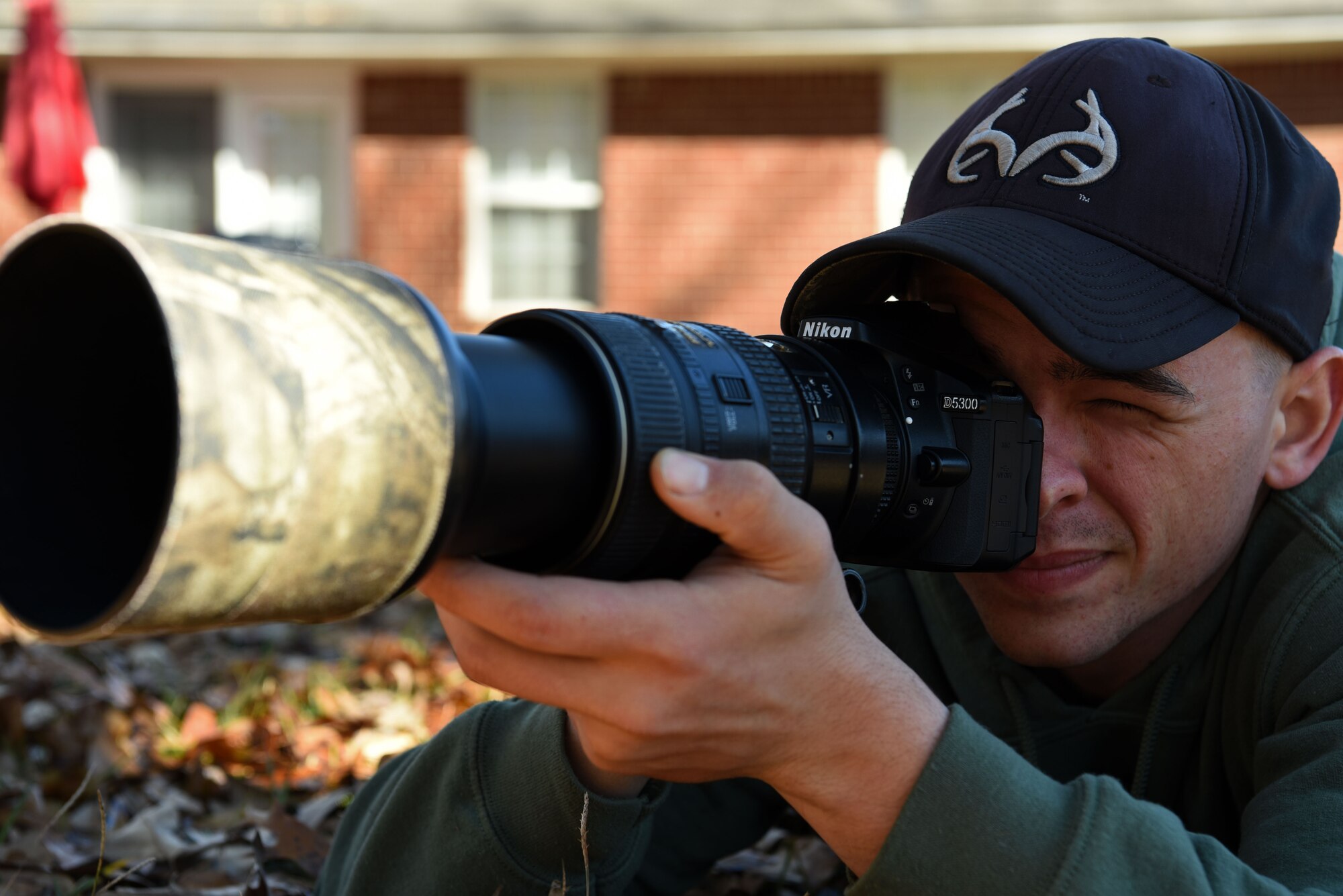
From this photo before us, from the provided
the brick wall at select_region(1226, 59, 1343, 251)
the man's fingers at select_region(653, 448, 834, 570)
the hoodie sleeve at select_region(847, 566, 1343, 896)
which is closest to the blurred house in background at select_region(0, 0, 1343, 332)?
the brick wall at select_region(1226, 59, 1343, 251)

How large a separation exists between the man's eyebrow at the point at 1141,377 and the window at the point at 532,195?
7485 mm

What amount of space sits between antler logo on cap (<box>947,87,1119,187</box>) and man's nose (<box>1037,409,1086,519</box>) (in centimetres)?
28

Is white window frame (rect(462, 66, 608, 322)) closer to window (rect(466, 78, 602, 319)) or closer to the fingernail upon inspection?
window (rect(466, 78, 602, 319))

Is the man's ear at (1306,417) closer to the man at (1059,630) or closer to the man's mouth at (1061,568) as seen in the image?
the man at (1059,630)

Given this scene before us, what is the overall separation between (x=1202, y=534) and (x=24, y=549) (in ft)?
4.00

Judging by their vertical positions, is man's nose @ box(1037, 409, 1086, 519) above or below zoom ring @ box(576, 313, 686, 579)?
below

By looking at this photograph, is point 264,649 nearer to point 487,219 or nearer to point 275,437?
point 275,437

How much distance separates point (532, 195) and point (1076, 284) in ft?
25.5

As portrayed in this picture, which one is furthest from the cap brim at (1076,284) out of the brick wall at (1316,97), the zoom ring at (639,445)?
the brick wall at (1316,97)

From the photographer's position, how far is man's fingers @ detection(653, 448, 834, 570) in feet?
3.27

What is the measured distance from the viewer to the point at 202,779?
2.31m

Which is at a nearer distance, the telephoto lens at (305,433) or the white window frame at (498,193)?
the telephoto lens at (305,433)

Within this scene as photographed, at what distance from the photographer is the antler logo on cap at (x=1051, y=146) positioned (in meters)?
1.50

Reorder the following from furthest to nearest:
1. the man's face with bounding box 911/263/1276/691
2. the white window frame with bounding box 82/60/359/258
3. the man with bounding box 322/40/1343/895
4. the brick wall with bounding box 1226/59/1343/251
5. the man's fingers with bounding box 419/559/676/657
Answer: the white window frame with bounding box 82/60/359/258 → the brick wall with bounding box 1226/59/1343/251 → the man's face with bounding box 911/263/1276/691 → the man with bounding box 322/40/1343/895 → the man's fingers with bounding box 419/559/676/657
